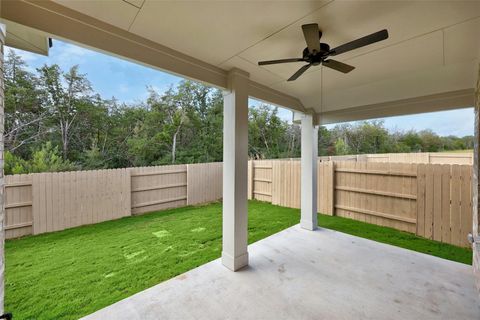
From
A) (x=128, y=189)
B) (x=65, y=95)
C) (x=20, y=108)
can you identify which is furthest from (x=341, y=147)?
(x=20, y=108)

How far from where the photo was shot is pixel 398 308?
6.46ft

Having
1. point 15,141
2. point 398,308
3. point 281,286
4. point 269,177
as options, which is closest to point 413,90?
point 398,308

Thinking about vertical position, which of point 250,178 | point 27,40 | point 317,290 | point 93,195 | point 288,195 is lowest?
point 317,290

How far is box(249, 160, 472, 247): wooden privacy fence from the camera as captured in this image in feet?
11.1

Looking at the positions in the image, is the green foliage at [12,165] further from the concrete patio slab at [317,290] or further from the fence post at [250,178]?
the fence post at [250,178]

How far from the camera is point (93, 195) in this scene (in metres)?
4.42

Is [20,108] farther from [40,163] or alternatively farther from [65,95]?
[40,163]

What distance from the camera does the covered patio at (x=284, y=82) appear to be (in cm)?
150

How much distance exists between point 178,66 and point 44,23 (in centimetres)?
101

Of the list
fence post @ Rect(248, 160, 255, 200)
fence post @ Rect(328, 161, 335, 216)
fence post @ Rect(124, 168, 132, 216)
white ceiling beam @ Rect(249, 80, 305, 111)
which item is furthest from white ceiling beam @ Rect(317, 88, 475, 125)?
fence post @ Rect(124, 168, 132, 216)

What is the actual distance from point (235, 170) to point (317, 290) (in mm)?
1621

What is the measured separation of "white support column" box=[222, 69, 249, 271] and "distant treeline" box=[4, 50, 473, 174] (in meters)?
5.68

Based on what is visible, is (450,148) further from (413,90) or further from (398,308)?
(398,308)

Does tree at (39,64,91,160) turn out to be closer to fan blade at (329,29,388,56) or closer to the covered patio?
the covered patio
